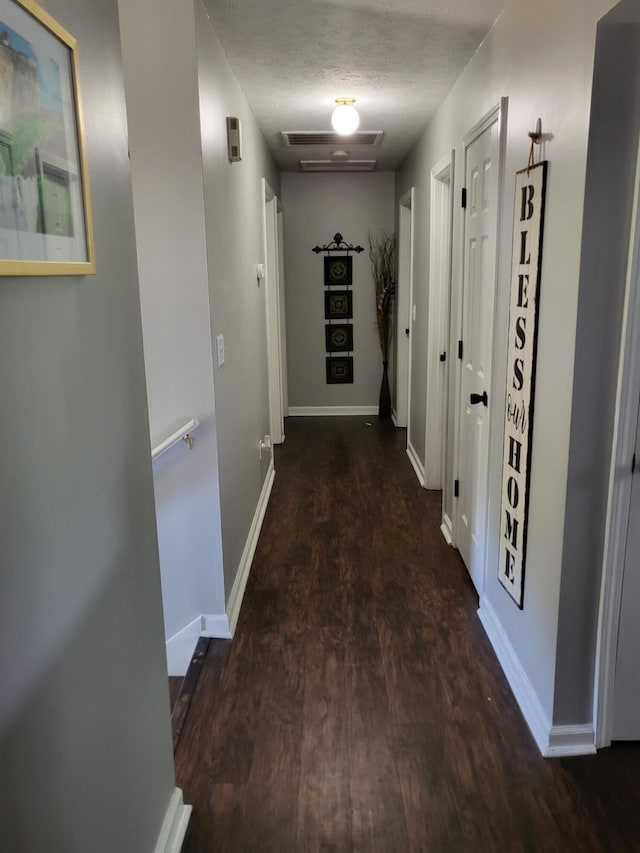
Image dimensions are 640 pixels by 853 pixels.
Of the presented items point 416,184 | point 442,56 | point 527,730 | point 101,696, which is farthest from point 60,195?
point 416,184

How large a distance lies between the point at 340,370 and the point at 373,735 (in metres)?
4.71

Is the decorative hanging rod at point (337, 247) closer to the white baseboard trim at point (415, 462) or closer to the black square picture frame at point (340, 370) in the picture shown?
the black square picture frame at point (340, 370)

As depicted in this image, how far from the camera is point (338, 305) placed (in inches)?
250

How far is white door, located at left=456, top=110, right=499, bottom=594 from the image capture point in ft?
8.50

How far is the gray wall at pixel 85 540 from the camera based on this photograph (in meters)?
0.87

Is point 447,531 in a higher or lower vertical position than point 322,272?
lower

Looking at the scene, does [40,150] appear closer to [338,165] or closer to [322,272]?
[338,165]

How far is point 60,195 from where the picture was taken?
0.98m

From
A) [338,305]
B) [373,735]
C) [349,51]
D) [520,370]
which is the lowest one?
[373,735]

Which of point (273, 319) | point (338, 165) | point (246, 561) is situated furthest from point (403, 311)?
point (246, 561)

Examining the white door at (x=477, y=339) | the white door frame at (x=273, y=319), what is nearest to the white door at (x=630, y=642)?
the white door at (x=477, y=339)

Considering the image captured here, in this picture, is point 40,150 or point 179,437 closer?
point 40,150

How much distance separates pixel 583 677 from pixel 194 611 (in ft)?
4.84

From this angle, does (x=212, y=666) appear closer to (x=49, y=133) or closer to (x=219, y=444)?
(x=219, y=444)
